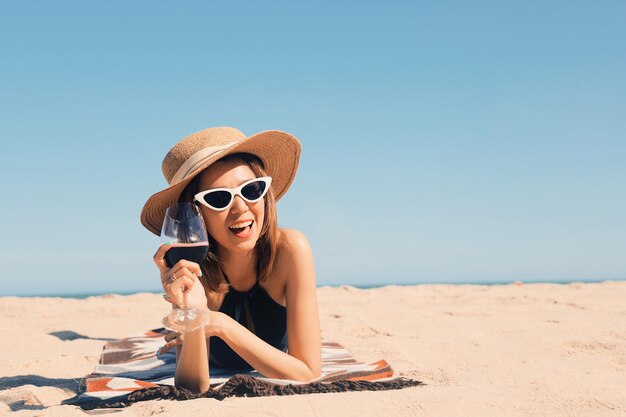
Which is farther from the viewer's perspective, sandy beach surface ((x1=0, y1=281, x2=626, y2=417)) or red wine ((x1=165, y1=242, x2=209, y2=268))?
sandy beach surface ((x1=0, y1=281, x2=626, y2=417))

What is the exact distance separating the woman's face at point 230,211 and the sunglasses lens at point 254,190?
1.6 inches

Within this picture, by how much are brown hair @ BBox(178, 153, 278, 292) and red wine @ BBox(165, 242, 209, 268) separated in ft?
2.30

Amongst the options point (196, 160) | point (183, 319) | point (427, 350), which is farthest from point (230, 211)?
point (427, 350)

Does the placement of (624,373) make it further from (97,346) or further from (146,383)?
(97,346)

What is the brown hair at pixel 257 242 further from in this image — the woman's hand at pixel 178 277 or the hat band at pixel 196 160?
the woman's hand at pixel 178 277

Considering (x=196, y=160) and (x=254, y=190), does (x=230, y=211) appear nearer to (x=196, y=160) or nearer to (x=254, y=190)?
(x=254, y=190)

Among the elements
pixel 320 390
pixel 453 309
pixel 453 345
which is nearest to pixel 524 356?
pixel 453 345

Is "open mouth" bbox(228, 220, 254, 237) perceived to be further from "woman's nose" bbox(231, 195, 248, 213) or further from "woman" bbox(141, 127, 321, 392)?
"woman's nose" bbox(231, 195, 248, 213)

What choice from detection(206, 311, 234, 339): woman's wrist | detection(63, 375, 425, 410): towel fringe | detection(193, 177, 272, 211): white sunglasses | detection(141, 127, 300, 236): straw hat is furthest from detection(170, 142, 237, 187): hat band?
Result: detection(63, 375, 425, 410): towel fringe

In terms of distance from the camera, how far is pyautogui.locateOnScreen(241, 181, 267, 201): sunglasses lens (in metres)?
3.43

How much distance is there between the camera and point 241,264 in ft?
13.0

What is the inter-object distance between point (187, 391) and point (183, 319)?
695mm

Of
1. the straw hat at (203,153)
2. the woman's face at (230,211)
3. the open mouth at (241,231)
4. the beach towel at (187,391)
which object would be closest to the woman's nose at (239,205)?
the woman's face at (230,211)

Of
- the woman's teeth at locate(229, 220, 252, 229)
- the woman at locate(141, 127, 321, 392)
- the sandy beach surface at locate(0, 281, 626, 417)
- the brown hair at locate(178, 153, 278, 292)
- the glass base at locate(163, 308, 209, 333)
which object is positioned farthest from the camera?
the brown hair at locate(178, 153, 278, 292)
